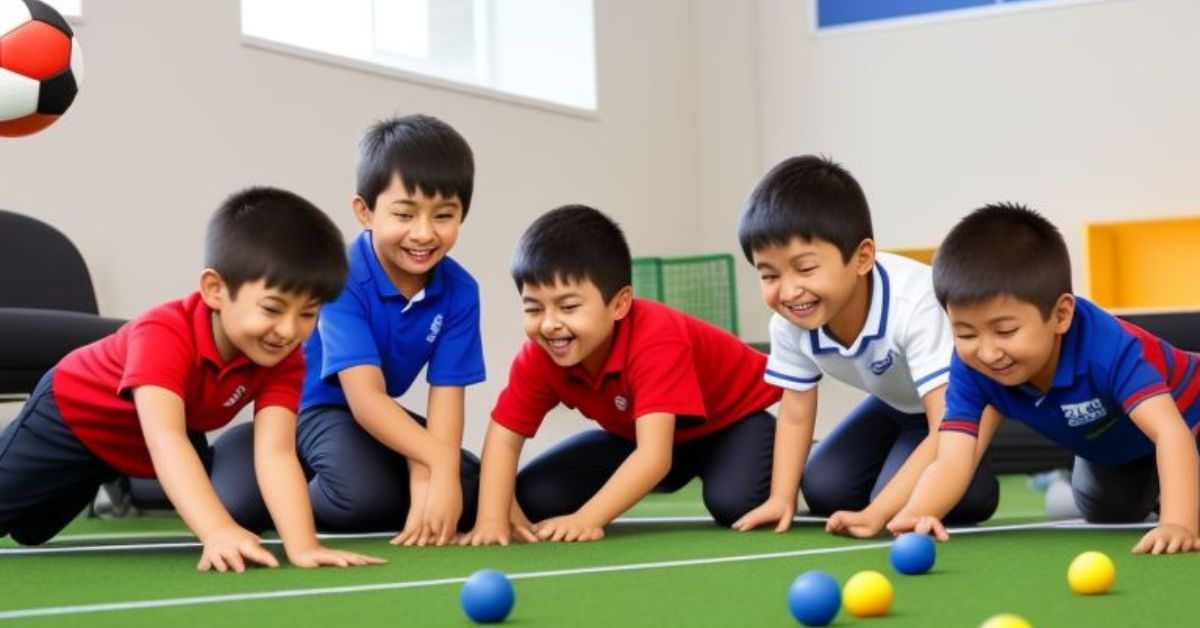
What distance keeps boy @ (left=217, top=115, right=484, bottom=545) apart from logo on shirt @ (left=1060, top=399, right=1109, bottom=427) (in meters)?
0.94

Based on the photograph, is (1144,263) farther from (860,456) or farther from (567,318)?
(567,318)

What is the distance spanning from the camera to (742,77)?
21.5 feet

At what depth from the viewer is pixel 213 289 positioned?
219 centimetres

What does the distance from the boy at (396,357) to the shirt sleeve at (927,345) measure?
0.72 meters

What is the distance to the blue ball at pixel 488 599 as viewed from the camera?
1462 millimetres

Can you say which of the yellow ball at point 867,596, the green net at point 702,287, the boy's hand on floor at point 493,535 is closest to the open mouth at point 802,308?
the boy's hand on floor at point 493,535

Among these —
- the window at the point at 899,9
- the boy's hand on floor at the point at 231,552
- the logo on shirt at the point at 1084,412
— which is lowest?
the boy's hand on floor at the point at 231,552

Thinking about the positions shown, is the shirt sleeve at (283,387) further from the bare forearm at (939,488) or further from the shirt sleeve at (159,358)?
the bare forearm at (939,488)

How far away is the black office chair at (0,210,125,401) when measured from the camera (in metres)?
3.30

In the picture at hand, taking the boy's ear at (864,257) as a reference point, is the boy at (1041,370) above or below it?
below

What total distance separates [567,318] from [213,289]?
57 cm

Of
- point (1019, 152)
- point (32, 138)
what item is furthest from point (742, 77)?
point (32, 138)

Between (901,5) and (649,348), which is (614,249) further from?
(901,5)

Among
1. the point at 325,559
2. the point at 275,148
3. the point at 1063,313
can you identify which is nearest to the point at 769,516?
the point at 1063,313
